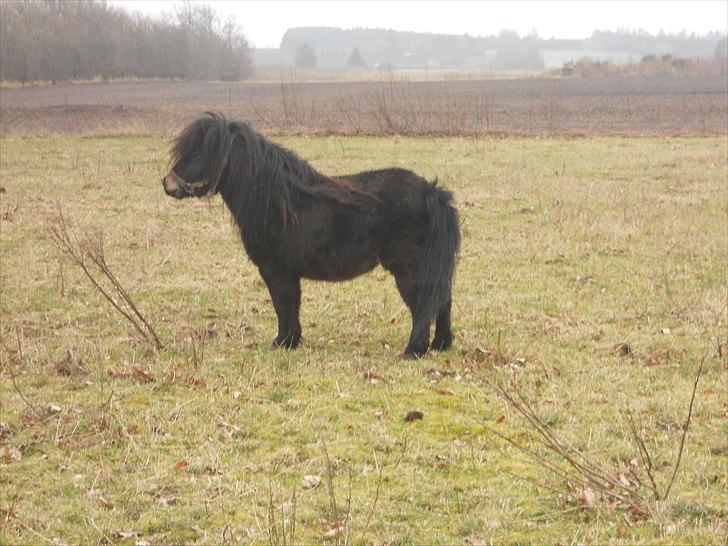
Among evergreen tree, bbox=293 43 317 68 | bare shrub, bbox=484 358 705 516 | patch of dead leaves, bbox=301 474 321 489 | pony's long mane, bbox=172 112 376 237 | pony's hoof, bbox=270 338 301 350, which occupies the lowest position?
pony's hoof, bbox=270 338 301 350

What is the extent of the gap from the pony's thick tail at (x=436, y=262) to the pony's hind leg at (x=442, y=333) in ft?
1.08

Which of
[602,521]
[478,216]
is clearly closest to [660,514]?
[602,521]

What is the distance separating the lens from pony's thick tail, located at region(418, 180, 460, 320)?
7.65 metres

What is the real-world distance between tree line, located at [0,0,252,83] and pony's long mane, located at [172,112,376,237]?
5915 cm

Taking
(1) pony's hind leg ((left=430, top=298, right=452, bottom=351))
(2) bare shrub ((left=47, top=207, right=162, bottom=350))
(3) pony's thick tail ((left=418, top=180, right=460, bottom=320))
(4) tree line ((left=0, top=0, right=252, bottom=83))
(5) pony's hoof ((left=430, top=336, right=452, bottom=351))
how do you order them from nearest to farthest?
(3) pony's thick tail ((left=418, top=180, right=460, bottom=320))
(2) bare shrub ((left=47, top=207, right=162, bottom=350))
(1) pony's hind leg ((left=430, top=298, right=452, bottom=351))
(5) pony's hoof ((left=430, top=336, right=452, bottom=351))
(4) tree line ((left=0, top=0, right=252, bottom=83))

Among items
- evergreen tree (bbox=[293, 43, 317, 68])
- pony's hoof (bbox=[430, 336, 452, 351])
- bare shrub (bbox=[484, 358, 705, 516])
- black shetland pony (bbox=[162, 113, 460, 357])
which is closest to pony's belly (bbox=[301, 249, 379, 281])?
black shetland pony (bbox=[162, 113, 460, 357])

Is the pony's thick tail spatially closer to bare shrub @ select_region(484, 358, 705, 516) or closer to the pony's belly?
the pony's belly

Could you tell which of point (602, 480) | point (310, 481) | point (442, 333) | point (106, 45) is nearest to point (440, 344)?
point (442, 333)

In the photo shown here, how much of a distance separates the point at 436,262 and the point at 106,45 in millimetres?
68688

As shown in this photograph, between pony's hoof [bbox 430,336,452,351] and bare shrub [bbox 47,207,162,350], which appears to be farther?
pony's hoof [bbox 430,336,452,351]

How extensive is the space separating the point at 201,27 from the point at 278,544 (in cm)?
9245

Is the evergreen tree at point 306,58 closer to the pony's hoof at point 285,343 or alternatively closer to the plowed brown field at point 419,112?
the plowed brown field at point 419,112

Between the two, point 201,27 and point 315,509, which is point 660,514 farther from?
point 201,27

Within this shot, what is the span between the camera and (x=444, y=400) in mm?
6773
